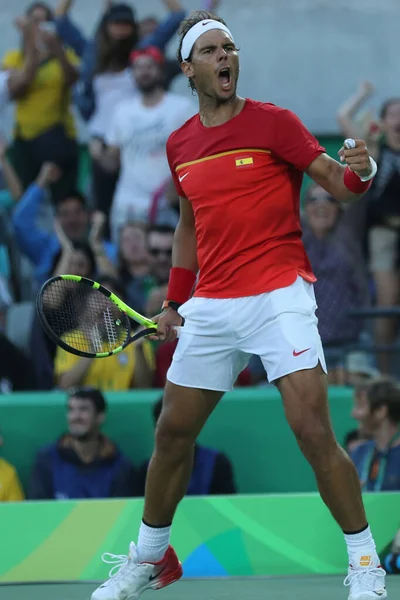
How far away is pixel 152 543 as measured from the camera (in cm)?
473

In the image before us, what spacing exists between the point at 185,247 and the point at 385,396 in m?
2.31

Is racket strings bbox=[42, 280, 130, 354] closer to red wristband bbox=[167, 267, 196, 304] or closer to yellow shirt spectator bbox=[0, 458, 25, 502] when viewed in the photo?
red wristband bbox=[167, 267, 196, 304]

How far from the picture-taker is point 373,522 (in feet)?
19.2

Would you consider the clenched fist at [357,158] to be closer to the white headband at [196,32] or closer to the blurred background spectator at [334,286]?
the white headband at [196,32]

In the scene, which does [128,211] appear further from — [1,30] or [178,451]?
[178,451]

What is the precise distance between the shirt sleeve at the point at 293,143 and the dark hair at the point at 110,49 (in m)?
5.14

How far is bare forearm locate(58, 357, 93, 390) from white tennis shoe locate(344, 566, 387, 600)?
353 cm

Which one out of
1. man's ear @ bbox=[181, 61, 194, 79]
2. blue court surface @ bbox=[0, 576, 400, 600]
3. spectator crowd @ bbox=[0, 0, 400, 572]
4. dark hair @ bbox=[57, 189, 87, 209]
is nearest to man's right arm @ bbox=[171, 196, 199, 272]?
man's ear @ bbox=[181, 61, 194, 79]

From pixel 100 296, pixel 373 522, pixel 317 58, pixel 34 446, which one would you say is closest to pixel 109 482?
pixel 34 446

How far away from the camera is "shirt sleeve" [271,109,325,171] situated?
4.39m

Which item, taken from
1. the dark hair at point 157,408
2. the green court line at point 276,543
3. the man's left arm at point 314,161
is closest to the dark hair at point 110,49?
the dark hair at point 157,408

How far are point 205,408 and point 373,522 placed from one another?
163 centimetres

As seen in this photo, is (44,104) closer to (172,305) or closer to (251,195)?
(172,305)

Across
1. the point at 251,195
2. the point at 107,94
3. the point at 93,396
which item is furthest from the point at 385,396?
the point at 107,94
